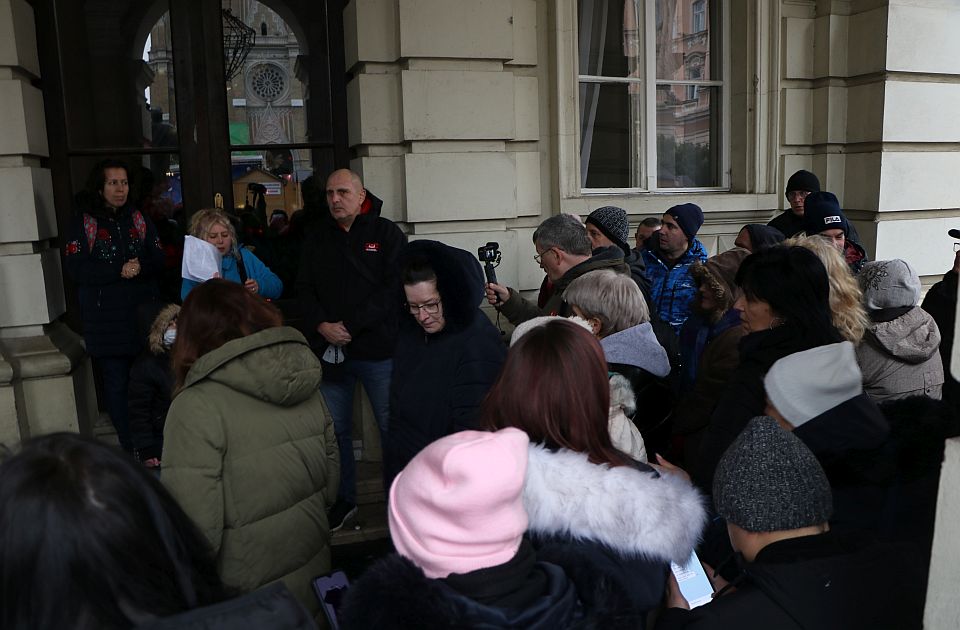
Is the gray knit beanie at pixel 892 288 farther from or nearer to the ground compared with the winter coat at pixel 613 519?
farther from the ground

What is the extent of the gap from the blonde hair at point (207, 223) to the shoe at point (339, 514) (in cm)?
157

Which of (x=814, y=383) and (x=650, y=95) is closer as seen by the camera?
(x=814, y=383)

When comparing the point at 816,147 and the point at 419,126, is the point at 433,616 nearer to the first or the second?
the point at 419,126

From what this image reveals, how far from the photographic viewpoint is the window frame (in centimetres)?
663

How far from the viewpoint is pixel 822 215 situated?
5520 millimetres

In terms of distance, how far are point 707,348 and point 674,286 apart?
1660 mm

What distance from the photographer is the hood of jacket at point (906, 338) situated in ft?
11.4

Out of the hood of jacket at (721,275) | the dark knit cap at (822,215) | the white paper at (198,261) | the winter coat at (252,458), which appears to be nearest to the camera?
the winter coat at (252,458)

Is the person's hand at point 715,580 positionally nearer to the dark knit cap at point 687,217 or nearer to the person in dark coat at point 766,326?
the person in dark coat at point 766,326

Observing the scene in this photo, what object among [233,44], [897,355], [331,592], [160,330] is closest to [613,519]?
[331,592]

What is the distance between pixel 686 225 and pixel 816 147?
2524 mm

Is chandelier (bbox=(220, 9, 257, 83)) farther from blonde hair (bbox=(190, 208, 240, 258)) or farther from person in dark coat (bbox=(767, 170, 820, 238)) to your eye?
person in dark coat (bbox=(767, 170, 820, 238))

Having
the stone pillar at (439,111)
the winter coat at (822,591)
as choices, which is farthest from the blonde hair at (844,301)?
the stone pillar at (439,111)

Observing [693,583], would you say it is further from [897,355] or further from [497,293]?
[497,293]
